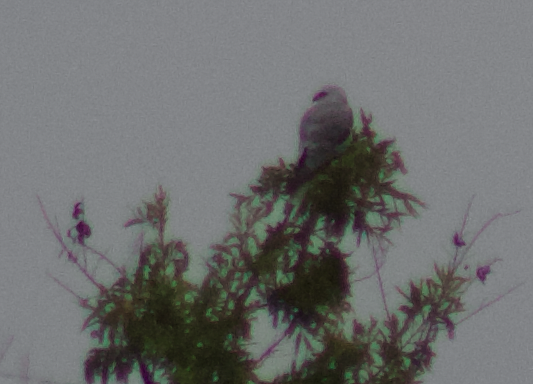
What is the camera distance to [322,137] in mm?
3117

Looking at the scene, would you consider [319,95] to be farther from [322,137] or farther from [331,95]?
[322,137]

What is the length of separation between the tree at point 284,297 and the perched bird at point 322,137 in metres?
0.05

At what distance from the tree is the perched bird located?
2.1 inches

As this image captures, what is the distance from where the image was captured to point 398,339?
3.00 m

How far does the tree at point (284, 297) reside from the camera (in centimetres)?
288

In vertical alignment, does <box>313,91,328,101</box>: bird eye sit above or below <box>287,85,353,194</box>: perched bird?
above

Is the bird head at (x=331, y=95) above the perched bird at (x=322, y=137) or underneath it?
above

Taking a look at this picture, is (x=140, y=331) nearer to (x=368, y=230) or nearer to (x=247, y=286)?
(x=247, y=286)

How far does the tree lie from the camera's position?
9.46 ft

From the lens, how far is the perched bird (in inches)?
122

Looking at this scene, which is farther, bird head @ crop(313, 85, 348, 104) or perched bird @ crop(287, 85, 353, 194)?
bird head @ crop(313, 85, 348, 104)

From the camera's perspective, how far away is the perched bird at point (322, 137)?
3.11m

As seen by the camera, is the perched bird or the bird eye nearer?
the perched bird

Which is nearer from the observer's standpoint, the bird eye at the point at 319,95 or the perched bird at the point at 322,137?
the perched bird at the point at 322,137
